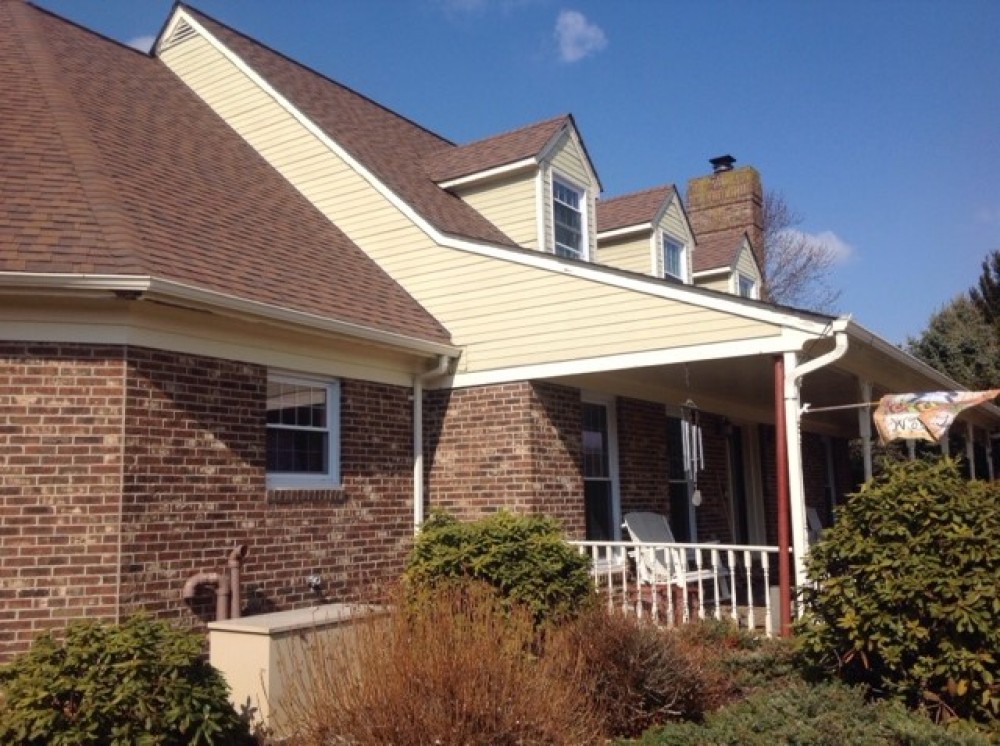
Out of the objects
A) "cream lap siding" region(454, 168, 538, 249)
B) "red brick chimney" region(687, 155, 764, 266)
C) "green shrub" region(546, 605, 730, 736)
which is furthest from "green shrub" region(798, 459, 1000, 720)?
"red brick chimney" region(687, 155, 764, 266)

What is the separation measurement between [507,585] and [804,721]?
2784mm

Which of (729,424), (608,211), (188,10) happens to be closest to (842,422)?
(729,424)

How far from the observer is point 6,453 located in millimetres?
6762

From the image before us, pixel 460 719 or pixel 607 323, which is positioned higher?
pixel 607 323

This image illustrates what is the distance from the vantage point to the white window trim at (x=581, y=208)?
13.3 metres

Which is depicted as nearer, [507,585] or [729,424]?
[507,585]

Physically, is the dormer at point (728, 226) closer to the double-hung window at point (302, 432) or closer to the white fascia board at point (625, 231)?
the white fascia board at point (625, 231)

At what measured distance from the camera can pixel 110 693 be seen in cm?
532

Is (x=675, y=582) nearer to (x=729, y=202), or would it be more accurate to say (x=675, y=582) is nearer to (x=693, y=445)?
(x=693, y=445)

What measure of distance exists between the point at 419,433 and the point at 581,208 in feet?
18.2

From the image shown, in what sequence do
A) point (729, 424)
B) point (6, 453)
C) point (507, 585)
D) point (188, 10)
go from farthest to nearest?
point (729, 424) → point (188, 10) → point (507, 585) → point (6, 453)

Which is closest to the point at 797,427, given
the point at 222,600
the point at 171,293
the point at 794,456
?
the point at 794,456

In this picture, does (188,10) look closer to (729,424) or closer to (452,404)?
(452,404)

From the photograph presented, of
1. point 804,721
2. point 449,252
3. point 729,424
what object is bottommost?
point 804,721
